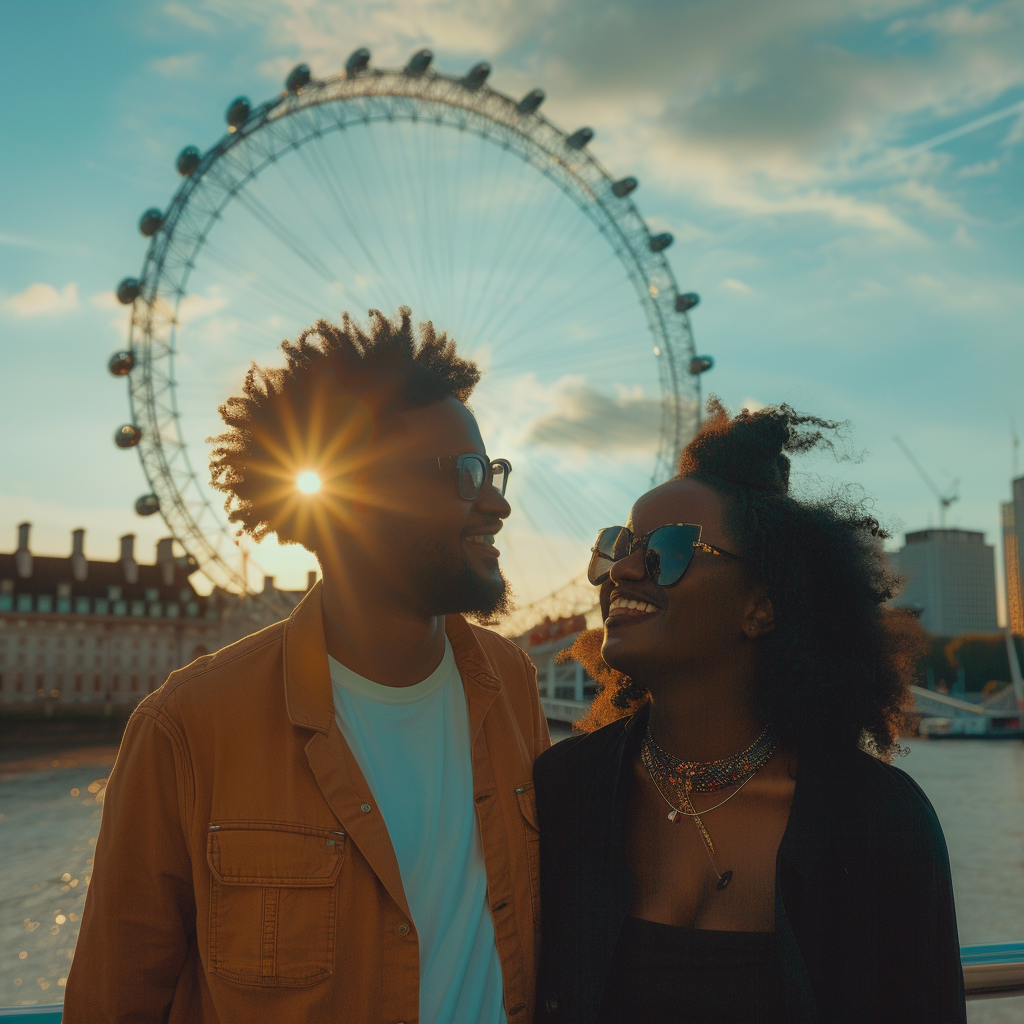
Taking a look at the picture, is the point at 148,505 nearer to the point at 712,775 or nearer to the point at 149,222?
the point at 149,222

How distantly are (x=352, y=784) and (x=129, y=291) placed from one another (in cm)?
2113

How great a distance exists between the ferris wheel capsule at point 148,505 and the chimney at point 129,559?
37.2 meters

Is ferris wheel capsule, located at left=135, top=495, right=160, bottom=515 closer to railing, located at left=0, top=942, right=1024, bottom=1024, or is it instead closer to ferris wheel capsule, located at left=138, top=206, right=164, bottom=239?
ferris wheel capsule, located at left=138, top=206, right=164, bottom=239

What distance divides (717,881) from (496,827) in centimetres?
48

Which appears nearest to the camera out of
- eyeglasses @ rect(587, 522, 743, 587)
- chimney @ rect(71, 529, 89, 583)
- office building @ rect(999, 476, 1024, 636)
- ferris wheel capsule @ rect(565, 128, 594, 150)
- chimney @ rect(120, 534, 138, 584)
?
eyeglasses @ rect(587, 522, 743, 587)

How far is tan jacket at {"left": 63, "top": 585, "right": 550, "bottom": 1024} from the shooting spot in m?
1.95

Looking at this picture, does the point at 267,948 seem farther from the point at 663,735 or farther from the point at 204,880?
the point at 663,735

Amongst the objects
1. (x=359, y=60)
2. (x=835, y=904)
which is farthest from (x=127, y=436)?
(x=835, y=904)

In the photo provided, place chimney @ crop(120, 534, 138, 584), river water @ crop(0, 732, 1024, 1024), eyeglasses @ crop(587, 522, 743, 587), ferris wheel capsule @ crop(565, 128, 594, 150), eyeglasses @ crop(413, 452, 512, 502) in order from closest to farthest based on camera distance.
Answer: eyeglasses @ crop(587, 522, 743, 587) < eyeglasses @ crop(413, 452, 512, 502) < river water @ crop(0, 732, 1024, 1024) < ferris wheel capsule @ crop(565, 128, 594, 150) < chimney @ crop(120, 534, 138, 584)

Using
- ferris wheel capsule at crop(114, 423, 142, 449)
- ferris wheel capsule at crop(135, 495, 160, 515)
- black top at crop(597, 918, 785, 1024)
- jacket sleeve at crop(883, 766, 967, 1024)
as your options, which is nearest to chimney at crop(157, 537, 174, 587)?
ferris wheel capsule at crop(135, 495, 160, 515)

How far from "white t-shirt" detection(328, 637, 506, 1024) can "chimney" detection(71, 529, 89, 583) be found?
5840cm

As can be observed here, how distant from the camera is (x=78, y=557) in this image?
56.5 m

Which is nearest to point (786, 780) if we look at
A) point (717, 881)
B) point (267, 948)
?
point (717, 881)

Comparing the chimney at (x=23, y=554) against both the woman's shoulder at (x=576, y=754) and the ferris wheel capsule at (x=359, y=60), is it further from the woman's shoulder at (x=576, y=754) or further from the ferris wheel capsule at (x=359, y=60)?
the woman's shoulder at (x=576, y=754)
